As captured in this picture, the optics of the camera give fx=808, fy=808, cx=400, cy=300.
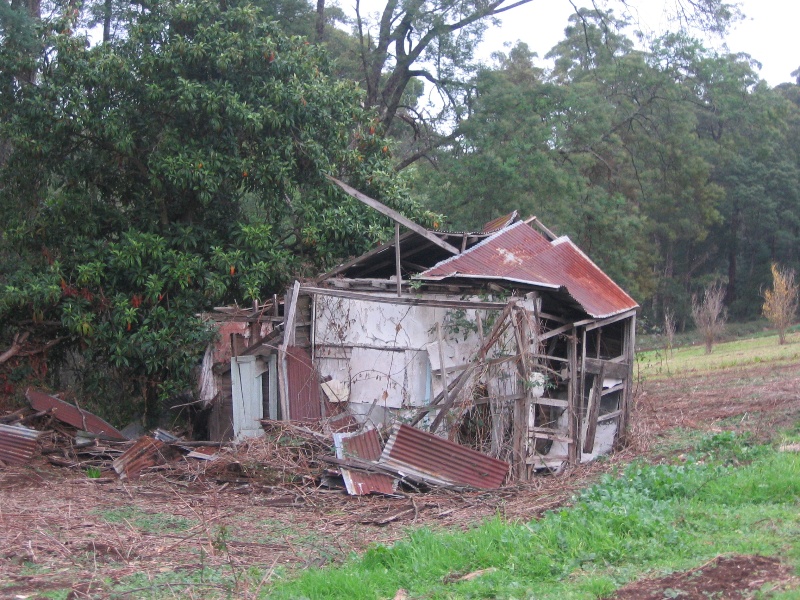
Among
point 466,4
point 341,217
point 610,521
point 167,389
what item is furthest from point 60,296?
point 466,4

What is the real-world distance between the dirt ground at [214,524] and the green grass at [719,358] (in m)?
11.3

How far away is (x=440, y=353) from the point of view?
9.99 meters

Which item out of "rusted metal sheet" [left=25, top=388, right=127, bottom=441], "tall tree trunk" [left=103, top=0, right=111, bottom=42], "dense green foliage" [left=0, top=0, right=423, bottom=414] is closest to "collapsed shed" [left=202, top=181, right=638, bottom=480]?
"dense green foliage" [left=0, top=0, right=423, bottom=414]

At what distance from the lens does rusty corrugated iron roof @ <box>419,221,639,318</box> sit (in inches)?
406

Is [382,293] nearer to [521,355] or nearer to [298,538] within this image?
[521,355]

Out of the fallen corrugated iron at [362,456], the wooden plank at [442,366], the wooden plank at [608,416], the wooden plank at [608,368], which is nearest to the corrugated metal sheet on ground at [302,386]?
the fallen corrugated iron at [362,456]

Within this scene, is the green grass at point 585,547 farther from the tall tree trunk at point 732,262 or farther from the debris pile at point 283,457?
the tall tree trunk at point 732,262

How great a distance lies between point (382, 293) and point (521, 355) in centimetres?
239

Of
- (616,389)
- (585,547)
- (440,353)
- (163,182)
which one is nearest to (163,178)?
(163,182)

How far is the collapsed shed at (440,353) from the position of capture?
31.3 ft

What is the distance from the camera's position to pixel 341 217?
1309 centimetres

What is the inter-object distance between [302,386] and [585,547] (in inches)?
220

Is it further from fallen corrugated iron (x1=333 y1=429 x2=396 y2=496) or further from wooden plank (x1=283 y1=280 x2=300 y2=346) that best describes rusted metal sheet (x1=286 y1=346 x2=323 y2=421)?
fallen corrugated iron (x1=333 y1=429 x2=396 y2=496)

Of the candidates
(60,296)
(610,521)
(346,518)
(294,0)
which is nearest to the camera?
(610,521)
